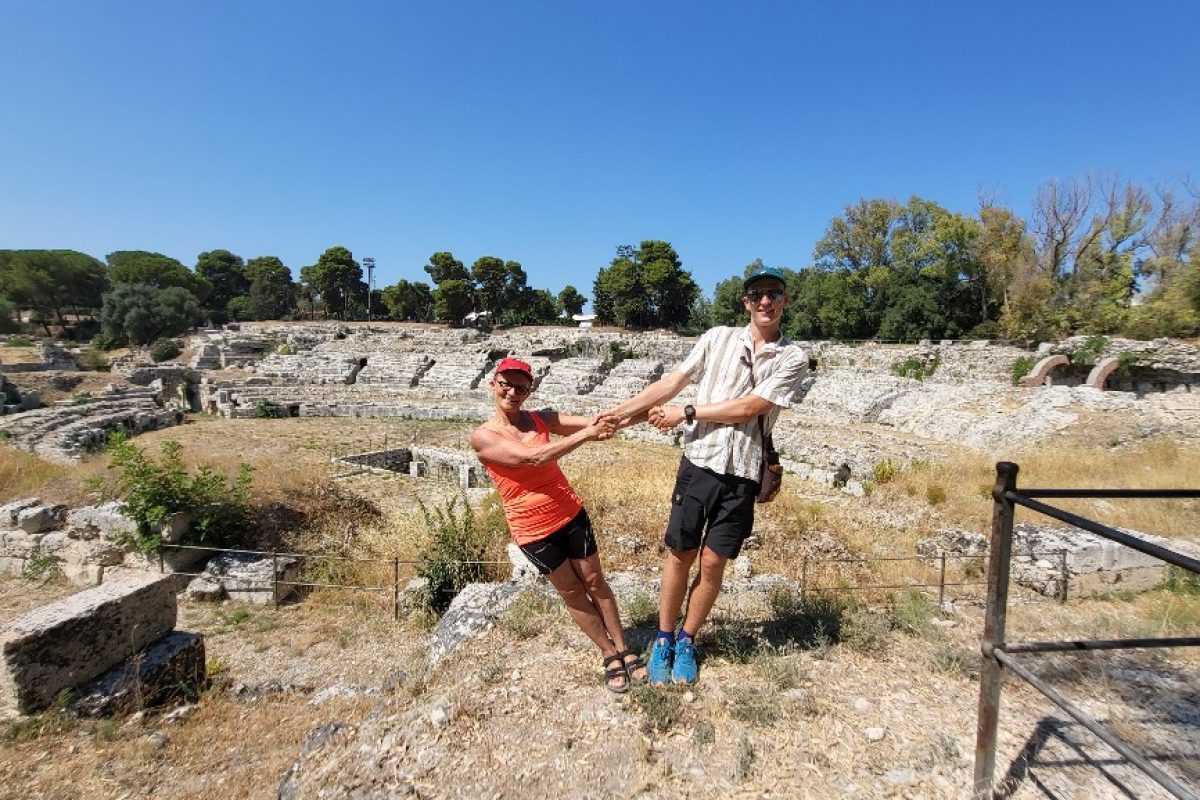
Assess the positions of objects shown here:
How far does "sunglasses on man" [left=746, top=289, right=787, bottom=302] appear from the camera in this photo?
2770mm

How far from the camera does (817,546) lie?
21.6 ft

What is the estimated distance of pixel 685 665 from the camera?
9.78 ft

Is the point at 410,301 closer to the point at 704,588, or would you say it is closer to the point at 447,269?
the point at 447,269

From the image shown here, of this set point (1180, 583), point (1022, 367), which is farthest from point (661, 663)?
point (1022, 367)

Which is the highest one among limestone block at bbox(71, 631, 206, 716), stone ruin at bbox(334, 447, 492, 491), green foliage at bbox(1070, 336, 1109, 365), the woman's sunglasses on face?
green foliage at bbox(1070, 336, 1109, 365)

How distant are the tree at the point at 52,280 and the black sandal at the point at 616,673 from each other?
68.9 m

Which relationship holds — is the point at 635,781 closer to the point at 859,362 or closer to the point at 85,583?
the point at 85,583

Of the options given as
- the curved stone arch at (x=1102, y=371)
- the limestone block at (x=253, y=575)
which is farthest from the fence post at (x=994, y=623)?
the curved stone arch at (x=1102, y=371)

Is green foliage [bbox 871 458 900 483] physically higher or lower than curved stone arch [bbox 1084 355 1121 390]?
lower

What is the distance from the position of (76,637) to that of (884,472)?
11361 millimetres

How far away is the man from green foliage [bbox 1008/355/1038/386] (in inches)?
908

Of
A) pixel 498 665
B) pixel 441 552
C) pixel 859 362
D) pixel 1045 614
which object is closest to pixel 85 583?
pixel 441 552

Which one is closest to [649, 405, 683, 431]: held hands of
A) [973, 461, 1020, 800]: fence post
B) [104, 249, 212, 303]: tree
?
[973, 461, 1020, 800]: fence post

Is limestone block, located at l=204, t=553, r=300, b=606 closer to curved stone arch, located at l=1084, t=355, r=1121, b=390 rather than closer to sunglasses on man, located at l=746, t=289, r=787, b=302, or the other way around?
sunglasses on man, located at l=746, t=289, r=787, b=302
